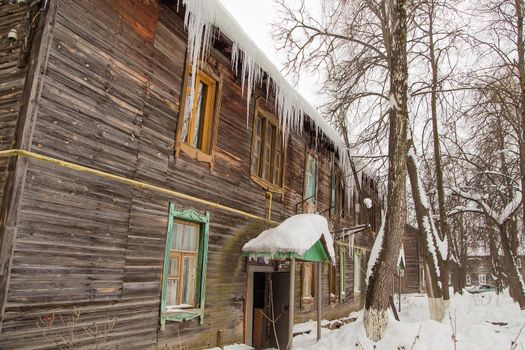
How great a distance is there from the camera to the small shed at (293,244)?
310 inches

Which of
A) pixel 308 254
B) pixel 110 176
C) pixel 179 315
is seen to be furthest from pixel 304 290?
pixel 110 176

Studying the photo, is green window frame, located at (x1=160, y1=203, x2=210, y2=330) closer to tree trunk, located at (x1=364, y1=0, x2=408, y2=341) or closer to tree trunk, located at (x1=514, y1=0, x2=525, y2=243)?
tree trunk, located at (x1=364, y1=0, x2=408, y2=341)

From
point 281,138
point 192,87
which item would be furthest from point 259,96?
point 192,87

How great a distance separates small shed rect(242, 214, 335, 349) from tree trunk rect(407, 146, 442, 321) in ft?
12.3

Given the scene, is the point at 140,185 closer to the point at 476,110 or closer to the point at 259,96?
the point at 259,96

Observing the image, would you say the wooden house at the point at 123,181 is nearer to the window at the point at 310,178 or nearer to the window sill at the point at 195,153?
the window sill at the point at 195,153

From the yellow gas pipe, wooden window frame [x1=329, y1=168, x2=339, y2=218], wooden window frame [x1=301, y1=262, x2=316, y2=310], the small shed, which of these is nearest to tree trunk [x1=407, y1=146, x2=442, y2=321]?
wooden window frame [x1=301, y1=262, x2=316, y2=310]

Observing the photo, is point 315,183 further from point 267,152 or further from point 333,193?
point 267,152

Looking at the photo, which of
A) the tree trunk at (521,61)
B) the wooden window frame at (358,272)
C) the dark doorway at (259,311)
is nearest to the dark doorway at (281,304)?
the dark doorway at (259,311)

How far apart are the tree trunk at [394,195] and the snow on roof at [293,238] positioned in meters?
1.36

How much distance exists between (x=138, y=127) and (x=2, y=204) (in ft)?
7.31

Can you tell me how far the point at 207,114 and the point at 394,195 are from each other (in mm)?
4010

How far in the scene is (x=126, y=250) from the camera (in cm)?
582

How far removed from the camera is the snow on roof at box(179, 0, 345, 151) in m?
6.73
